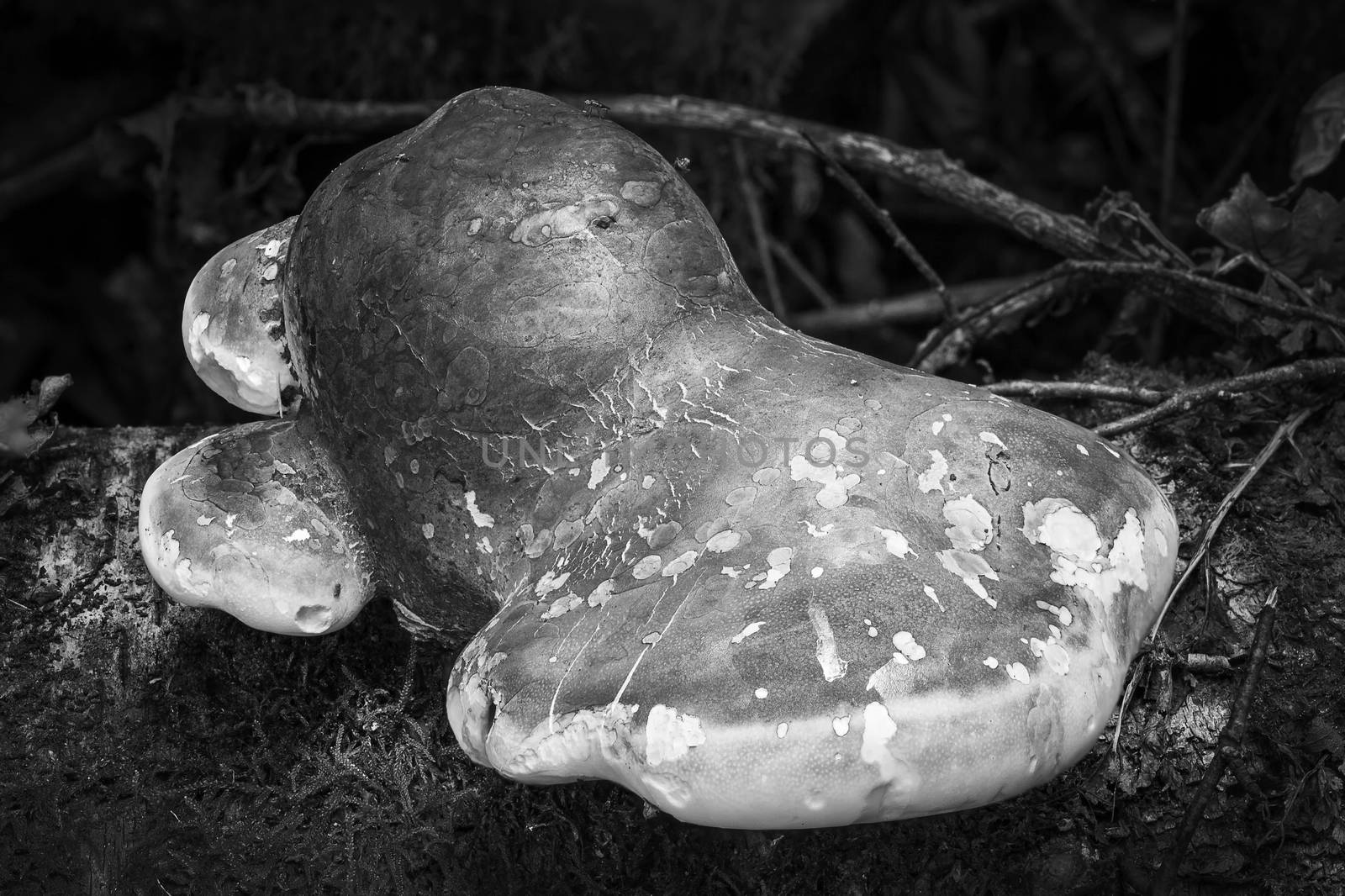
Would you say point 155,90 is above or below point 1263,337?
below

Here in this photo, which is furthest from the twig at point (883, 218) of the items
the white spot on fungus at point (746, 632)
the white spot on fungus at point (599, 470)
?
the white spot on fungus at point (746, 632)

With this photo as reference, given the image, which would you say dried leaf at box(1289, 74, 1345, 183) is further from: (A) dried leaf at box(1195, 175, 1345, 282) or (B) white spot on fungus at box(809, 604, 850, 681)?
(B) white spot on fungus at box(809, 604, 850, 681)

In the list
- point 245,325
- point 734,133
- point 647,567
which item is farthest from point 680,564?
point 734,133

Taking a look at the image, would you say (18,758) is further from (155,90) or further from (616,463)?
(155,90)

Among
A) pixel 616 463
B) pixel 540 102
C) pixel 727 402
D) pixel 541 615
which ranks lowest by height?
pixel 541 615

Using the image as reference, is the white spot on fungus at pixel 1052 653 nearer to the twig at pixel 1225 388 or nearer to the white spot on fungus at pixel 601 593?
the white spot on fungus at pixel 601 593

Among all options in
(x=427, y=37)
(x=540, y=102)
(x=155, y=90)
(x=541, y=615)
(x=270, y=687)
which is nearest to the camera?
(x=541, y=615)

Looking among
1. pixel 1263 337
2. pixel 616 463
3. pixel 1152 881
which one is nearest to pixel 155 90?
pixel 616 463
